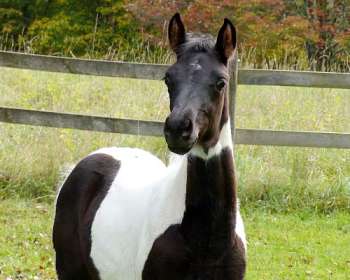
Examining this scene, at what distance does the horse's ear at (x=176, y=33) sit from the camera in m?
3.46

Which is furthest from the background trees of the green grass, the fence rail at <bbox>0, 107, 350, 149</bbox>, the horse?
the horse

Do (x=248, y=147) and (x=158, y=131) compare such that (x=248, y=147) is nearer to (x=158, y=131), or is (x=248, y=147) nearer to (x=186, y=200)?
(x=158, y=131)

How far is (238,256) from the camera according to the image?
133 inches

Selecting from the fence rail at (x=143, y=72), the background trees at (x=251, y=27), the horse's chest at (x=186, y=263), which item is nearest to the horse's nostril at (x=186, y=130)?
the horse's chest at (x=186, y=263)

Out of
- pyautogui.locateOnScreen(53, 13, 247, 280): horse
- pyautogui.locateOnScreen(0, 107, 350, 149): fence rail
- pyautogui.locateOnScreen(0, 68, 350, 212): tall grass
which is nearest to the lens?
pyautogui.locateOnScreen(53, 13, 247, 280): horse

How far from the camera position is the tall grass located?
7602 millimetres

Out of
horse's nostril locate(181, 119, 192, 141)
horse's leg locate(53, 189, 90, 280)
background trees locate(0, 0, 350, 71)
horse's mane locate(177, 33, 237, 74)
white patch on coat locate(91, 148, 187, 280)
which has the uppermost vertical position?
background trees locate(0, 0, 350, 71)

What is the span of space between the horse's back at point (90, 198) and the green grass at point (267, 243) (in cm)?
170

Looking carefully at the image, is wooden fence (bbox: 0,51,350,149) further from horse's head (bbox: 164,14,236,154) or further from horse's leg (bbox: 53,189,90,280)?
horse's head (bbox: 164,14,236,154)

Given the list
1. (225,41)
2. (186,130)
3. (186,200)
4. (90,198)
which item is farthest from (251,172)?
(186,130)

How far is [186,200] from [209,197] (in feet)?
0.35

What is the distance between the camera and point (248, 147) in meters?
8.09

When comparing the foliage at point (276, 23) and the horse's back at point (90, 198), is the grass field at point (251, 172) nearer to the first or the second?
the horse's back at point (90, 198)

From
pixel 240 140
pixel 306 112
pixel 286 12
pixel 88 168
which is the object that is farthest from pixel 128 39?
pixel 88 168
